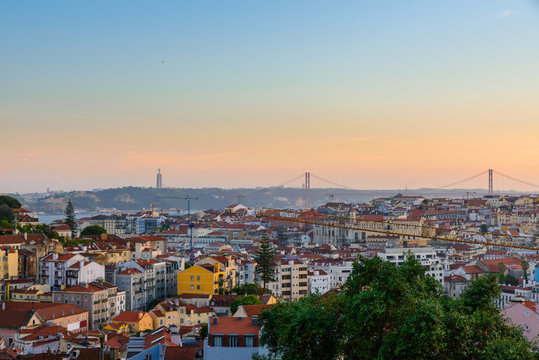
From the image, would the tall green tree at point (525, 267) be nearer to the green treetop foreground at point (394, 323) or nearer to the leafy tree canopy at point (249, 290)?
the leafy tree canopy at point (249, 290)

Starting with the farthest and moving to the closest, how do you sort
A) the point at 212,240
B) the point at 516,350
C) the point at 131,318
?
the point at 212,240 → the point at 131,318 → the point at 516,350

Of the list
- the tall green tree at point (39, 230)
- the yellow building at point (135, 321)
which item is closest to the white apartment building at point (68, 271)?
the yellow building at point (135, 321)

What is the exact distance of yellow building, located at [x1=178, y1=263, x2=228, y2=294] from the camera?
86.4 ft

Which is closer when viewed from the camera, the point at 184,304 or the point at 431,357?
the point at 431,357

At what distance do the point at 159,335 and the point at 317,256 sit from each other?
78.5 feet

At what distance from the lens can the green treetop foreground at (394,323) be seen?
32.8 feet

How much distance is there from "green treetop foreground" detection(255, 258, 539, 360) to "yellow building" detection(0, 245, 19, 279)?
1576 cm

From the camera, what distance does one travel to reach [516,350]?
9227 millimetres

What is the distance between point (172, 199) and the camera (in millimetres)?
134375

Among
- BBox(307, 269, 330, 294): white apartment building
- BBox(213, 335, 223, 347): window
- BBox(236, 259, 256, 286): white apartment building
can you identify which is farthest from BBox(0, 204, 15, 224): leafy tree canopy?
BBox(213, 335, 223, 347): window

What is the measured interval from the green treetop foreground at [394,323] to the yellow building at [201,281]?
13.3m

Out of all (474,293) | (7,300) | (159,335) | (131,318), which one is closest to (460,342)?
(474,293)

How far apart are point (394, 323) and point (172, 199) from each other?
408ft

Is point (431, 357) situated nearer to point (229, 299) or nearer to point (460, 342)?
point (460, 342)
